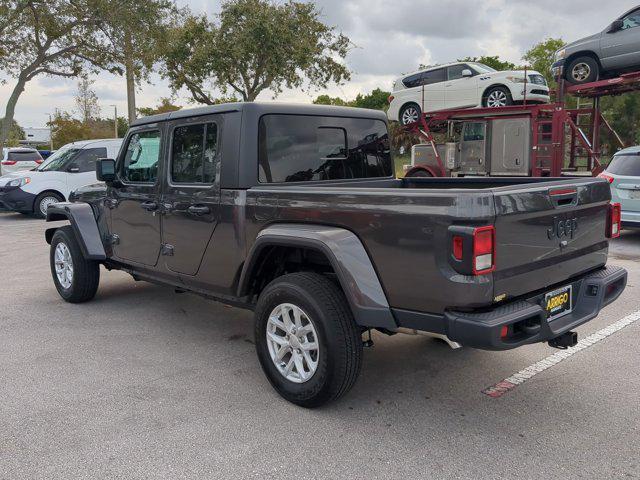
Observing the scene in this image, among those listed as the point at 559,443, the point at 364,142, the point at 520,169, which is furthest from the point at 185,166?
the point at 520,169

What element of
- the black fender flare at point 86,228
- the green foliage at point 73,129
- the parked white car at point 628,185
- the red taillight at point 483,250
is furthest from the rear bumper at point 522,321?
the green foliage at point 73,129

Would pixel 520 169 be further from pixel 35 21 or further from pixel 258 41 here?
pixel 35 21

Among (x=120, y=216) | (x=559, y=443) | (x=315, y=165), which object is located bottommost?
(x=559, y=443)

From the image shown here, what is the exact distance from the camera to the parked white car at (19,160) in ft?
72.5

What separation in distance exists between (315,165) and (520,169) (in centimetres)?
981

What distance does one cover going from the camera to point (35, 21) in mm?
19609

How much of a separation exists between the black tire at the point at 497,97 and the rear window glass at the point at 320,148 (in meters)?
10.8

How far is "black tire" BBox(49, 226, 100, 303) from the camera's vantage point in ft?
19.1

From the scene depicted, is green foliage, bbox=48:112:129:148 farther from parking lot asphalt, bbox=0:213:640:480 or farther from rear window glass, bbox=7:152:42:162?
parking lot asphalt, bbox=0:213:640:480

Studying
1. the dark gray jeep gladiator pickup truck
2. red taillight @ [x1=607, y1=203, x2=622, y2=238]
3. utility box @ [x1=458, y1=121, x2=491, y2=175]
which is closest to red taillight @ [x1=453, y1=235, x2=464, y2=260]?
the dark gray jeep gladiator pickup truck

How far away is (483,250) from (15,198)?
1364cm

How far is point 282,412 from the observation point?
354 cm

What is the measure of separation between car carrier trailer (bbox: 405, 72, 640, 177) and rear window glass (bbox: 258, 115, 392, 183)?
8884 mm

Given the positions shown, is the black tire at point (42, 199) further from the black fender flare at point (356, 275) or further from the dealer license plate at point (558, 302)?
the dealer license plate at point (558, 302)
